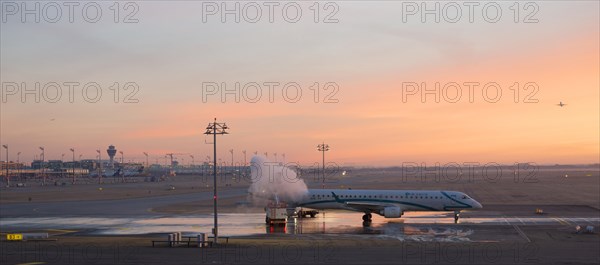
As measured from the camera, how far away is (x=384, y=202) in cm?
6188

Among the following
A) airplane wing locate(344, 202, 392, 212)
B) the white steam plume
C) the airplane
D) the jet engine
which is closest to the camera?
the jet engine

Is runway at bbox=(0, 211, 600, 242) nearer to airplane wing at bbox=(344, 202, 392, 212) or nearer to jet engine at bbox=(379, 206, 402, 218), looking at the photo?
jet engine at bbox=(379, 206, 402, 218)

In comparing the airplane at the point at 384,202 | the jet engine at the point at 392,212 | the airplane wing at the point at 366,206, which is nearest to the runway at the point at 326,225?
the jet engine at the point at 392,212

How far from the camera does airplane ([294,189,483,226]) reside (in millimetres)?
→ 61344

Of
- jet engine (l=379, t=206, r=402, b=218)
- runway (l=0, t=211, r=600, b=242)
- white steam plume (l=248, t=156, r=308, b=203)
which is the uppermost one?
white steam plume (l=248, t=156, r=308, b=203)

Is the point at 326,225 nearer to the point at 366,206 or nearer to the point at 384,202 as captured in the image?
the point at 366,206

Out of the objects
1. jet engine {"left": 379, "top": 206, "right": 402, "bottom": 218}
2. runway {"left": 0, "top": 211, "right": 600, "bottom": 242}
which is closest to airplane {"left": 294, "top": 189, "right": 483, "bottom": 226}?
jet engine {"left": 379, "top": 206, "right": 402, "bottom": 218}

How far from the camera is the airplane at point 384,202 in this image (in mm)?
61344

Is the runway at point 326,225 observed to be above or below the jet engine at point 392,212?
below

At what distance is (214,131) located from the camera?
43938 mm

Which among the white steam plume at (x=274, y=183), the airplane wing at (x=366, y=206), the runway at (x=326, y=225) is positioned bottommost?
the runway at (x=326, y=225)

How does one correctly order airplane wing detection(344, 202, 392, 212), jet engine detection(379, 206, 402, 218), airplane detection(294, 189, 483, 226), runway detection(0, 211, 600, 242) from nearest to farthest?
1. runway detection(0, 211, 600, 242)
2. jet engine detection(379, 206, 402, 218)
3. airplane wing detection(344, 202, 392, 212)
4. airplane detection(294, 189, 483, 226)

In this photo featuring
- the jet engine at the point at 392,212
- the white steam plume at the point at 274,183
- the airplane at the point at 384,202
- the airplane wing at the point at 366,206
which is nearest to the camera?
the jet engine at the point at 392,212

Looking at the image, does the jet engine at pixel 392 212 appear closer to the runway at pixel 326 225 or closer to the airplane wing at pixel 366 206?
the airplane wing at pixel 366 206
